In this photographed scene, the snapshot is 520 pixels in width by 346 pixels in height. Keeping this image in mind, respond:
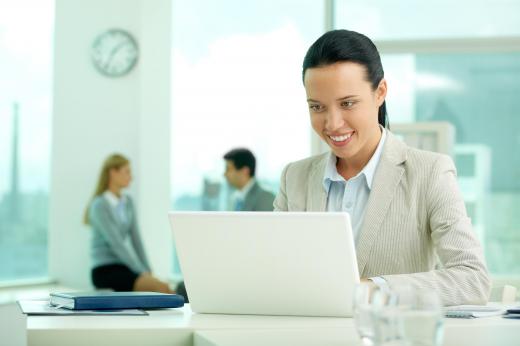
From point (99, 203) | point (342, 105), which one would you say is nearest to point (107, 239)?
point (99, 203)

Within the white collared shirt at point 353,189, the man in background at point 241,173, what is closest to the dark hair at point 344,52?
the white collared shirt at point 353,189

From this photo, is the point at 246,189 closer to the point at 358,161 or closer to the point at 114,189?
the point at 114,189

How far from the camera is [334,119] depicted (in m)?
2.49

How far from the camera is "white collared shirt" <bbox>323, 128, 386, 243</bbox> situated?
2619 millimetres

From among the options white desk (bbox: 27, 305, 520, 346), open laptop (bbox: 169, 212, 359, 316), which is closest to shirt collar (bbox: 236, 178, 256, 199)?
open laptop (bbox: 169, 212, 359, 316)

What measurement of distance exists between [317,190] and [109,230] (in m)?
4.55

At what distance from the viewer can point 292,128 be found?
7.33 metres

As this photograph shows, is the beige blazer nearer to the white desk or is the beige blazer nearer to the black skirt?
the white desk

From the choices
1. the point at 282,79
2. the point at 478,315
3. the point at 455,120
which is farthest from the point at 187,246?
the point at 282,79

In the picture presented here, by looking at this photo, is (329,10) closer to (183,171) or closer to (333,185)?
(183,171)

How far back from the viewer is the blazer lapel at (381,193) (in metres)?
2.49

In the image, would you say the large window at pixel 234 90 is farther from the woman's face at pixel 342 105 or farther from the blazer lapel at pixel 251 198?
the woman's face at pixel 342 105

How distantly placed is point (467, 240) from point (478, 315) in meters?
0.29

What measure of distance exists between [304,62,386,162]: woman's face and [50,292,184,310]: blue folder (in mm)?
601
